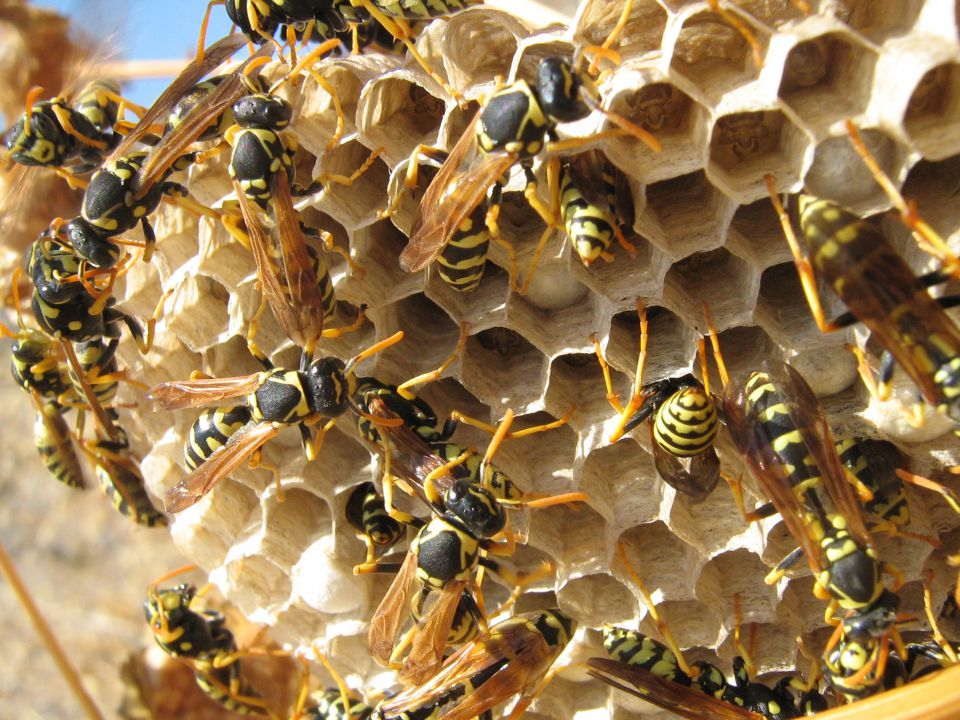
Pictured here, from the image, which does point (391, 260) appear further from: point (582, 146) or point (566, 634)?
point (566, 634)

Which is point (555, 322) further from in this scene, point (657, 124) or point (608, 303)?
point (657, 124)

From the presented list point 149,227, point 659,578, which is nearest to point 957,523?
point 659,578

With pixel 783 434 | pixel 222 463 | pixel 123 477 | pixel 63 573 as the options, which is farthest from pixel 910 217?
pixel 63 573

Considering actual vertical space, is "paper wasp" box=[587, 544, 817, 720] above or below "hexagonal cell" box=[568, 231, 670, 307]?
below

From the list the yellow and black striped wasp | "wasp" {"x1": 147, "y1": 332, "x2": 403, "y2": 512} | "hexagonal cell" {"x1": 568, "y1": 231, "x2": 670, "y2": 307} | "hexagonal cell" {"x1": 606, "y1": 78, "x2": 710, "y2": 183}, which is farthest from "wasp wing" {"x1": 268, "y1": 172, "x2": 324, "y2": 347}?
the yellow and black striped wasp

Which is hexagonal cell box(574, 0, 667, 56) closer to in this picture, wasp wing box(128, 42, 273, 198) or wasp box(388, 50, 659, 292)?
wasp box(388, 50, 659, 292)

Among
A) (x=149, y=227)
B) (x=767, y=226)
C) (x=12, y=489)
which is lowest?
(x=12, y=489)

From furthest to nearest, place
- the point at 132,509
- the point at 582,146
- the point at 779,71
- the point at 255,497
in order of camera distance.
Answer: the point at 132,509 → the point at 255,497 → the point at 582,146 → the point at 779,71
